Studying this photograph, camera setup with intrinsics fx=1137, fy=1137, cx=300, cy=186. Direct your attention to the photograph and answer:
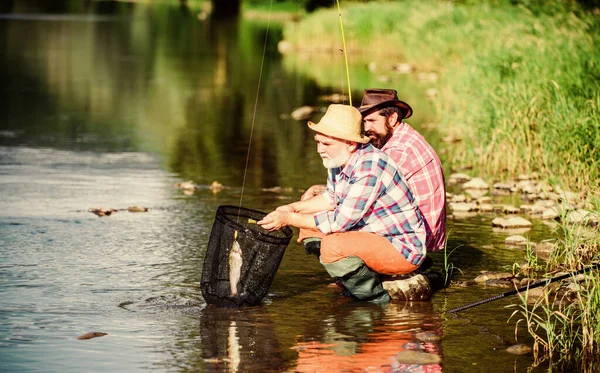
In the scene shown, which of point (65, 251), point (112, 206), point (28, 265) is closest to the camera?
point (28, 265)

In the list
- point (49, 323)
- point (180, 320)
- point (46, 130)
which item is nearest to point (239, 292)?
point (180, 320)

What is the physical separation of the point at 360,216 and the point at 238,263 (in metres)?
0.83

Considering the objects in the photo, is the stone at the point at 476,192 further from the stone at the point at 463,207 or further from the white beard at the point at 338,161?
the white beard at the point at 338,161

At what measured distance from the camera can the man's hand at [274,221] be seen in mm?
7098

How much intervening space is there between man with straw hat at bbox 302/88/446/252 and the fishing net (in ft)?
2.12

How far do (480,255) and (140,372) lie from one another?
3.90m

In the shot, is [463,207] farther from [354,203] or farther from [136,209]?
[354,203]

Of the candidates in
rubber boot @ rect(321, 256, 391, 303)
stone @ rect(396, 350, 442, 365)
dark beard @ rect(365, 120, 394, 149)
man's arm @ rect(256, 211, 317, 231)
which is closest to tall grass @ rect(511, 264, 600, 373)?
stone @ rect(396, 350, 442, 365)

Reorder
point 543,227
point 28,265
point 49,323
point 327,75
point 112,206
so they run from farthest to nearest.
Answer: point 327,75 → point 112,206 → point 543,227 → point 28,265 → point 49,323

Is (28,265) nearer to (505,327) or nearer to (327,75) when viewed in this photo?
(505,327)

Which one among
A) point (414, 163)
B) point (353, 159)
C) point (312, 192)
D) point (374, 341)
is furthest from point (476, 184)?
point (374, 341)

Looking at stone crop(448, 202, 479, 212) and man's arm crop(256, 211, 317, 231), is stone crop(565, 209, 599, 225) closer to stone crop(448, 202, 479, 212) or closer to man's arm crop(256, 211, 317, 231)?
stone crop(448, 202, 479, 212)

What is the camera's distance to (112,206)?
11.0 meters

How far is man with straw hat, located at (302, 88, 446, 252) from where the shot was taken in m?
7.96
